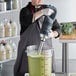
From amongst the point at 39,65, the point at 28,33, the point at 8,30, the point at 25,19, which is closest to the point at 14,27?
the point at 8,30

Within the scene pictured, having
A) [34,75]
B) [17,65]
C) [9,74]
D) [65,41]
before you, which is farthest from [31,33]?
[9,74]

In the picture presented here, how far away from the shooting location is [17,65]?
166 centimetres

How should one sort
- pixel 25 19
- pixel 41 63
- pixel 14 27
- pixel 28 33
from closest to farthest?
pixel 41 63
pixel 28 33
pixel 25 19
pixel 14 27

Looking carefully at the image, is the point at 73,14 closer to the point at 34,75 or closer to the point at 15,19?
the point at 15,19

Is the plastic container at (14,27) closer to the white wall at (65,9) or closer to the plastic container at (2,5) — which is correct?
the plastic container at (2,5)

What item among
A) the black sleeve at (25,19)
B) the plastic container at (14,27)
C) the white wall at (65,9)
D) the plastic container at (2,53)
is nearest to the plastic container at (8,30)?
the plastic container at (14,27)

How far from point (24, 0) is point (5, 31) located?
2.12 ft

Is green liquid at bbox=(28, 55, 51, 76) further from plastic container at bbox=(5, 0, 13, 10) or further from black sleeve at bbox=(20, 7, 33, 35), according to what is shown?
plastic container at bbox=(5, 0, 13, 10)

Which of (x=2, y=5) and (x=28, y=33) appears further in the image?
(x=2, y=5)

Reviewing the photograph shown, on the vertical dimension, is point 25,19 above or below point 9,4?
below

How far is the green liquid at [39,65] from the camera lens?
127 centimetres

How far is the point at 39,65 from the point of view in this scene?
4.17 feet

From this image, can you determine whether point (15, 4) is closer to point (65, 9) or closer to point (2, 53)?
point (2, 53)

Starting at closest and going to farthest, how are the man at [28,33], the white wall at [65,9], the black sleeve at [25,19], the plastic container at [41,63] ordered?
the plastic container at [41,63] < the man at [28,33] < the black sleeve at [25,19] < the white wall at [65,9]
